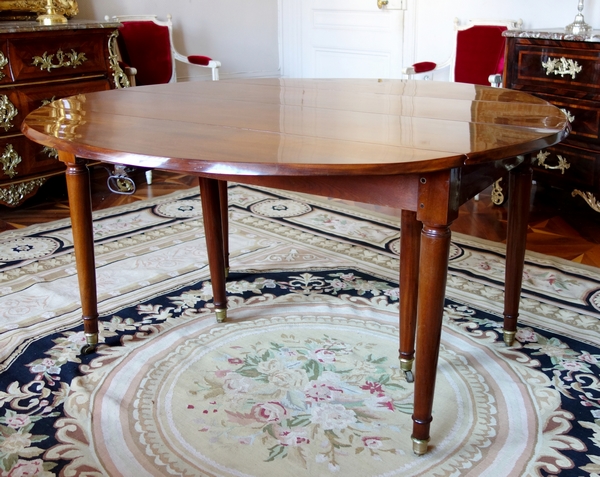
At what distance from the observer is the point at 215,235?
2057mm

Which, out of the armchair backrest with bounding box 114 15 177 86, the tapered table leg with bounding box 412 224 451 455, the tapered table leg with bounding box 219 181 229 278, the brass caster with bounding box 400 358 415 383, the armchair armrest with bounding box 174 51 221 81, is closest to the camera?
the tapered table leg with bounding box 412 224 451 455

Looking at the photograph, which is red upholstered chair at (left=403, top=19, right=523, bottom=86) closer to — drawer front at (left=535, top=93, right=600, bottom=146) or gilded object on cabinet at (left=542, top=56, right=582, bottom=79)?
gilded object on cabinet at (left=542, top=56, right=582, bottom=79)

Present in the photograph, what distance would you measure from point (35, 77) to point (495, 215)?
2580mm

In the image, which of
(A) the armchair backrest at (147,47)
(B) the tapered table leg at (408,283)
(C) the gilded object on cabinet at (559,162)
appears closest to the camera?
(B) the tapered table leg at (408,283)

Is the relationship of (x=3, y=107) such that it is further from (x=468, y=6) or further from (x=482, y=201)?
(x=468, y=6)

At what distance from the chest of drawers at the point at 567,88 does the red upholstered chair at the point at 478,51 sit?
56 cm

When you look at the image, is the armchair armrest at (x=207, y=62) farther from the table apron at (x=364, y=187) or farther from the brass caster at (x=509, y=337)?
the table apron at (x=364, y=187)

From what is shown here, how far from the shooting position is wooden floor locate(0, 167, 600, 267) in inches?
113

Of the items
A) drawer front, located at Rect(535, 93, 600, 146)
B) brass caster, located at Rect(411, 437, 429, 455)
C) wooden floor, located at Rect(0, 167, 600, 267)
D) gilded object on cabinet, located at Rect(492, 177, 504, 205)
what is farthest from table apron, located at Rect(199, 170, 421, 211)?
gilded object on cabinet, located at Rect(492, 177, 504, 205)

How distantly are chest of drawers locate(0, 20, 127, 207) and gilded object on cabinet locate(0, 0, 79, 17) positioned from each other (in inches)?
17.4

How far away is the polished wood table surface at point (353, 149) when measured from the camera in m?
1.23

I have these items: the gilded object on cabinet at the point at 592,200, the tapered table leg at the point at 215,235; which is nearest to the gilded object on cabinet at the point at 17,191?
the tapered table leg at the point at 215,235

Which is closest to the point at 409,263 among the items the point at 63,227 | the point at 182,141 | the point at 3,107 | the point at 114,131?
the point at 182,141

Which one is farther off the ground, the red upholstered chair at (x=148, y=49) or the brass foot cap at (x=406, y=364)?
the red upholstered chair at (x=148, y=49)
